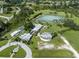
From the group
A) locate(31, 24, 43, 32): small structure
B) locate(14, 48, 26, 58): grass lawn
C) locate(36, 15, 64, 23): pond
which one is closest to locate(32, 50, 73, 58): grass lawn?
locate(14, 48, 26, 58): grass lawn

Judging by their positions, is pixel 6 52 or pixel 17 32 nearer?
pixel 6 52

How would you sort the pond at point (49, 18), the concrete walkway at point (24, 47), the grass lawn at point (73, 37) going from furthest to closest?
the pond at point (49, 18) < the grass lawn at point (73, 37) < the concrete walkway at point (24, 47)

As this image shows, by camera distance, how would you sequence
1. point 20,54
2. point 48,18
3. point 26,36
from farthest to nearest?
point 48,18
point 26,36
point 20,54

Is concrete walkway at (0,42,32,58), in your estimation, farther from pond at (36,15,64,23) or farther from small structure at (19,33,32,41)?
pond at (36,15,64,23)

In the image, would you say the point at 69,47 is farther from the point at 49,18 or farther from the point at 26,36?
the point at 26,36

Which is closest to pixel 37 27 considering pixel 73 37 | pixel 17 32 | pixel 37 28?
pixel 37 28

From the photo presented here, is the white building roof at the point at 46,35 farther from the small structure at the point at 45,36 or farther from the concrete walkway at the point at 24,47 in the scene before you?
the concrete walkway at the point at 24,47

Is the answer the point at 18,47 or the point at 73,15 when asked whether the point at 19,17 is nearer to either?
the point at 18,47

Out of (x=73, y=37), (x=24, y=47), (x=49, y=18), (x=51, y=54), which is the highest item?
(x=49, y=18)

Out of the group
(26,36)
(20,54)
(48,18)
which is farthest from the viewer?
(48,18)

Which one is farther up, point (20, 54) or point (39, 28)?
point (39, 28)

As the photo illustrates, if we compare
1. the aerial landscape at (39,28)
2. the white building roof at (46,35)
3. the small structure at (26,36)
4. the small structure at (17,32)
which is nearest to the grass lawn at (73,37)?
the aerial landscape at (39,28)
